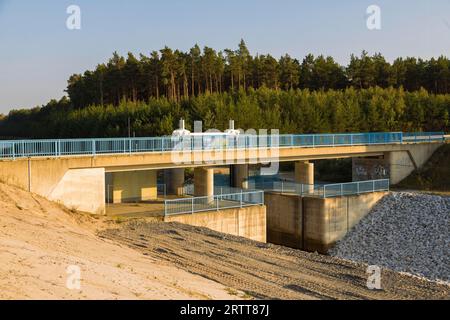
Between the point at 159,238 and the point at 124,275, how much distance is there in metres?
6.98

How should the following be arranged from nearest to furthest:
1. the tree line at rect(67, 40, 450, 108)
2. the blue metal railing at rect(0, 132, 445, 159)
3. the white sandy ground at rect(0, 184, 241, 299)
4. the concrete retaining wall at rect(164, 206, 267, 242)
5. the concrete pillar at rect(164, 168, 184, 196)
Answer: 1. the white sandy ground at rect(0, 184, 241, 299)
2. the blue metal railing at rect(0, 132, 445, 159)
3. the concrete retaining wall at rect(164, 206, 267, 242)
4. the concrete pillar at rect(164, 168, 184, 196)
5. the tree line at rect(67, 40, 450, 108)

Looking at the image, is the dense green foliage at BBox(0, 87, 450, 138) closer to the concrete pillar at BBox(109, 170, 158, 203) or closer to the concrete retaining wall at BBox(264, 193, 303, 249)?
the concrete retaining wall at BBox(264, 193, 303, 249)

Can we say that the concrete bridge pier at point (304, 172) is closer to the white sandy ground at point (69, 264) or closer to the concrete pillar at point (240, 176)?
the concrete pillar at point (240, 176)

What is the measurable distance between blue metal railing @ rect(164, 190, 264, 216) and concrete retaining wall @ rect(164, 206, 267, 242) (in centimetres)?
38

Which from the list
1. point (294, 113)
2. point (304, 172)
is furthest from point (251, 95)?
point (304, 172)

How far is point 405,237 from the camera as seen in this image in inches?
1059

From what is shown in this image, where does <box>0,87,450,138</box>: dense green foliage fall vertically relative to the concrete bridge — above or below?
above

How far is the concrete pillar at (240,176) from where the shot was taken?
32625mm

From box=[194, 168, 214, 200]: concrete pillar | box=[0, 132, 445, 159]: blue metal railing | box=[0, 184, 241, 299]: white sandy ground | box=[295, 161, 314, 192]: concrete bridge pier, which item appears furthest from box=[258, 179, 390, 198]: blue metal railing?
box=[0, 184, 241, 299]: white sandy ground

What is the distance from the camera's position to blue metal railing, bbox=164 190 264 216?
73.2 ft

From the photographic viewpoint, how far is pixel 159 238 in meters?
18.0

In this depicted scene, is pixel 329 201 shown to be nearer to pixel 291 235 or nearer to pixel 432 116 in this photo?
pixel 291 235

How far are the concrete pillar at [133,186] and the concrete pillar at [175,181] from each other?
7.85 ft

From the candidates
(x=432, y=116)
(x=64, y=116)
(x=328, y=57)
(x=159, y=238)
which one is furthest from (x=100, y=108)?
(x=159, y=238)
